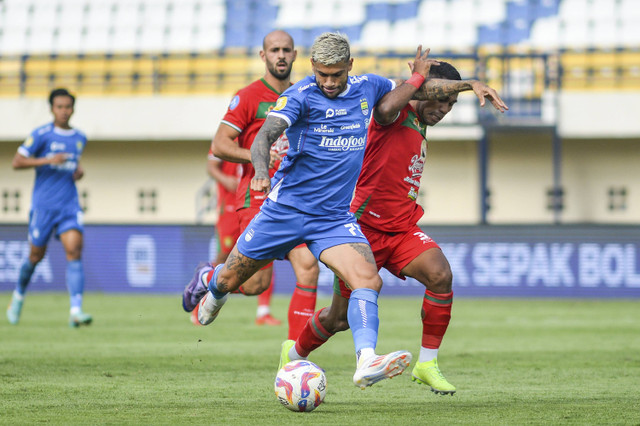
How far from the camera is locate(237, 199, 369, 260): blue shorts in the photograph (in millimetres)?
6016

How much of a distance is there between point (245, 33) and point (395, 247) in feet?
61.1

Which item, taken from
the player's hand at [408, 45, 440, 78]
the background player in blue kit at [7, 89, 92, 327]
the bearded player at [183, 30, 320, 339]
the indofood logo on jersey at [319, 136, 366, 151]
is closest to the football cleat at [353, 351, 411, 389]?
the indofood logo on jersey at [319, 136, 366, 151]

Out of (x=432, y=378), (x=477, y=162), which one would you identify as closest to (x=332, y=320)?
(x=432, y=378)

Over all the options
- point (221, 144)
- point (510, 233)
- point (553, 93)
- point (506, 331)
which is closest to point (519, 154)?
point (553, 93)

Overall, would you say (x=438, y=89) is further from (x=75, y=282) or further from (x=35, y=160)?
(x=35, y=160)

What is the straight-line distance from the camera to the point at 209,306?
270 inches

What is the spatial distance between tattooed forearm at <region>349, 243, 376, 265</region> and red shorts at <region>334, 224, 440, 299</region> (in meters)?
0.57

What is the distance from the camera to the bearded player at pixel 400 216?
6.51 m

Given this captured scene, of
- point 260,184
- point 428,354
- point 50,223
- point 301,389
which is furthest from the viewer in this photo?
point 50,223

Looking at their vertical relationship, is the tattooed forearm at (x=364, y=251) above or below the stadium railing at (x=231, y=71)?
below

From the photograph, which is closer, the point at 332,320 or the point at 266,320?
the point at 332,320

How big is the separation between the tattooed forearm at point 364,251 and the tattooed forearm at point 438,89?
1.07 meters

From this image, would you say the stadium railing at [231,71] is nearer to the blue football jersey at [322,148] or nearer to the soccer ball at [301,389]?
the blue football jersey at [322,148]

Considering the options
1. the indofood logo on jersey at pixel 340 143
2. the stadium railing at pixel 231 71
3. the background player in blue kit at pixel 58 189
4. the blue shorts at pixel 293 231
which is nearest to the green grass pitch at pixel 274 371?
the background player in blue kit at pixel 58 189
